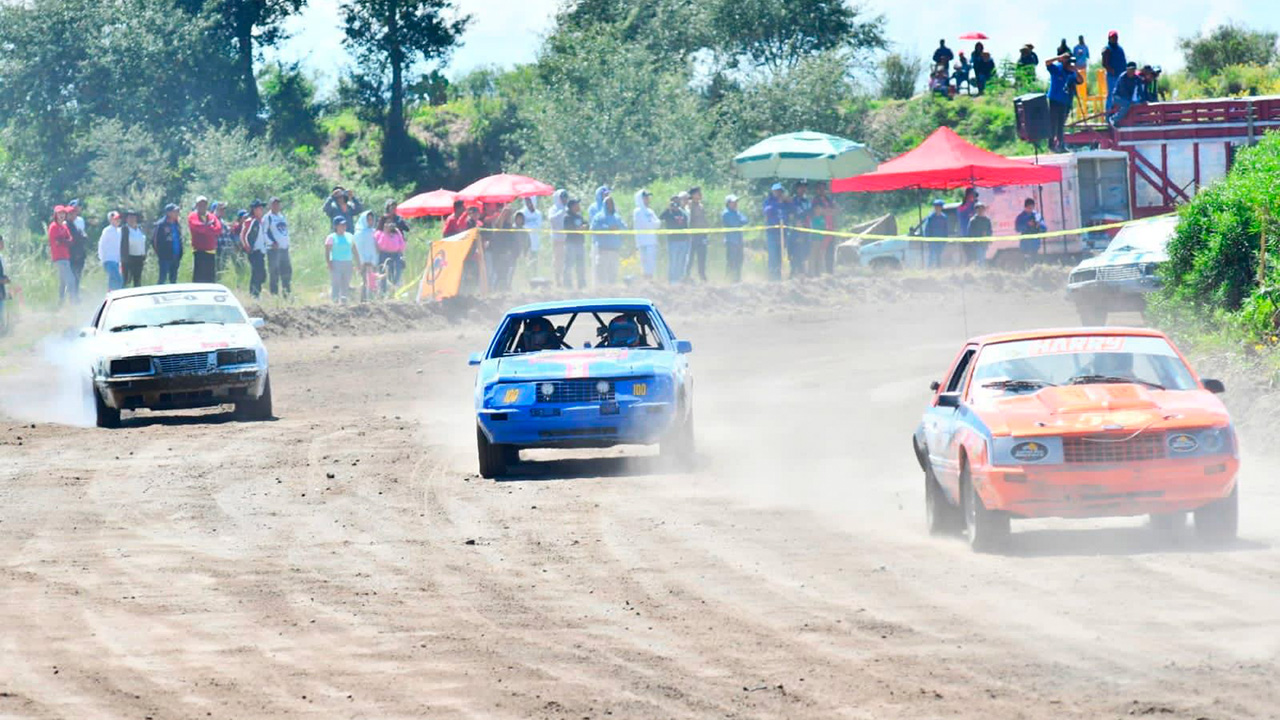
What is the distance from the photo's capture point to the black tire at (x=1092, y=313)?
24312 mm

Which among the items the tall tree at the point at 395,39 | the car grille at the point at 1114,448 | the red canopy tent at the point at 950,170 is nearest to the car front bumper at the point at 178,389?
the car grille at the point at 1114,448

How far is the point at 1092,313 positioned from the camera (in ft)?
80.4

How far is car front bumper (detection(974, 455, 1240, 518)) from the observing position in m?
10.4

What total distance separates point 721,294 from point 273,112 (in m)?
37.0

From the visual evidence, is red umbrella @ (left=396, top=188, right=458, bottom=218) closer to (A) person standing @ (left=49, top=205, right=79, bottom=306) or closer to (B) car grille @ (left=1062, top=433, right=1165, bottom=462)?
(A) person standing @ (left=49, top=205, right=79, bottom=306)

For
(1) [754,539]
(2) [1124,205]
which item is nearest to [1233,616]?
(1) [754,539]

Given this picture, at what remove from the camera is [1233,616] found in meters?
8.53

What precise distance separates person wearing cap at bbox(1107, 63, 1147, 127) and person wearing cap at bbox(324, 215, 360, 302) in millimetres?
14865

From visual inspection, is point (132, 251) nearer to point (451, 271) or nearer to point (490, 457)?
point (451, 271)

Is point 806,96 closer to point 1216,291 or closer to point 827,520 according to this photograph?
point 1216,291

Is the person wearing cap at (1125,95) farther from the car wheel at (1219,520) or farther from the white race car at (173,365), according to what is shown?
the car wheel at (1219,520)

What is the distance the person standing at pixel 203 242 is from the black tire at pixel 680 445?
16238mm

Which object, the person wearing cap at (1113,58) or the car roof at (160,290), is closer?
the car roof at (160,290)

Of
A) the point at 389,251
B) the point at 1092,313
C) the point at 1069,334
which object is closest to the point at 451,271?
the point at 389,251
